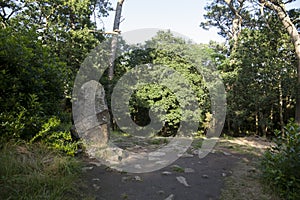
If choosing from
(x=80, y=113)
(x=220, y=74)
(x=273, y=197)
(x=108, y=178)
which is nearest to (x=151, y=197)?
(x=108, y=178)

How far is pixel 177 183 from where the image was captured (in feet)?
9.46

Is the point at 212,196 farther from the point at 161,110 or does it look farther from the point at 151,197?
the point at 161,110

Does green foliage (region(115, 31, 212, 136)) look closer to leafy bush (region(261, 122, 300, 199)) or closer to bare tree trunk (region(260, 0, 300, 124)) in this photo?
bare tree trunk (region(260, 0, 300, 124))

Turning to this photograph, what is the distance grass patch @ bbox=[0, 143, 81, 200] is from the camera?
2.01 metres

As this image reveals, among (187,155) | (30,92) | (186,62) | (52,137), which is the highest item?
(186,62)

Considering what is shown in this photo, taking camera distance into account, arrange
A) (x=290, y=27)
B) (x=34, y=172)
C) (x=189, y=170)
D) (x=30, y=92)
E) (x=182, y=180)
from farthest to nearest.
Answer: (x=290, y=27) < (x=189, y=170) < (x=30, y=92) < (x=182, y=180) < (x=34, y=172)

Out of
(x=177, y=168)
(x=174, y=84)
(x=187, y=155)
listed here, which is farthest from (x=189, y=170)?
(x=174, y=84)

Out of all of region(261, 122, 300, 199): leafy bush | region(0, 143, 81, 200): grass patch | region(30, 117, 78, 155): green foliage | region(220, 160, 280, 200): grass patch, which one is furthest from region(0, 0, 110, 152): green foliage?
region(261, 122, 300, 199): leafy bush

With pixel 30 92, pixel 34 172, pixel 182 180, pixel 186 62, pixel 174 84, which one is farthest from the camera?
pixel 186 62

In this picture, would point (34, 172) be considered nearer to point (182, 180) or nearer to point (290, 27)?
point (182, 180)

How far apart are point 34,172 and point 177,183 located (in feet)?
6.03

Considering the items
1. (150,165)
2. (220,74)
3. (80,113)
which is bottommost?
(150,165)

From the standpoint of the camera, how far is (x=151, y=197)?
2.46m

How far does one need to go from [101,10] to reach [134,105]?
5.38m
